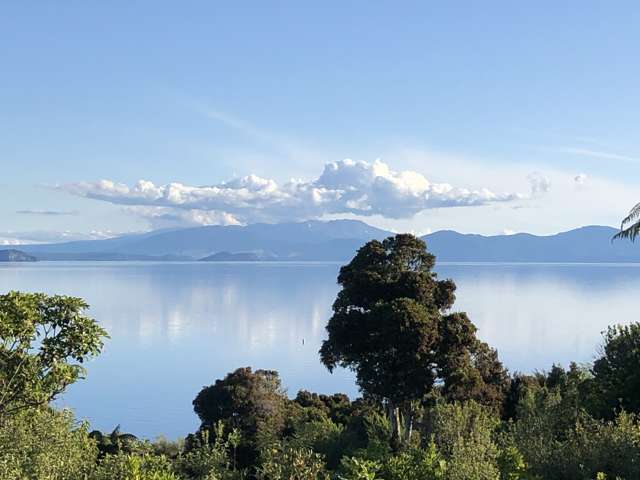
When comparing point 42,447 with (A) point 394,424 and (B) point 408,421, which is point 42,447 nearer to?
(A) point 394,424

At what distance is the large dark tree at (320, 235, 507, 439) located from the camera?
26.0 meters

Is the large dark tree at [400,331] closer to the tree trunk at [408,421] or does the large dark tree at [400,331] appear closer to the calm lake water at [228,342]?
the tree trunk at [408,421]

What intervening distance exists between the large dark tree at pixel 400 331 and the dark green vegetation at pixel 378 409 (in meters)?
0.06

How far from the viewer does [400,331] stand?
25.7 metres

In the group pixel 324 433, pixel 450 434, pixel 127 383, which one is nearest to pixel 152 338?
pixel 127 383

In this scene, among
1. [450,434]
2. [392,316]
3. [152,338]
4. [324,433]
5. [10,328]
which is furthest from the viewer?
[152,338]

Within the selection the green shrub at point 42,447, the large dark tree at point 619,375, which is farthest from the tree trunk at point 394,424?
the green shrub at point 42,447

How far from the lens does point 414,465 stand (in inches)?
605

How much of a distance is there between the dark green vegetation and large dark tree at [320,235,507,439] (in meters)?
0.06

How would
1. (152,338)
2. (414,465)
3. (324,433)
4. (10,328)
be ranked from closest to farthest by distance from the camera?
(10,328) < (414,465) < (324,433) < (152,338)

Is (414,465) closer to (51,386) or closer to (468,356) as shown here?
(51,386)

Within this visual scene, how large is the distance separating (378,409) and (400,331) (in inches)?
428

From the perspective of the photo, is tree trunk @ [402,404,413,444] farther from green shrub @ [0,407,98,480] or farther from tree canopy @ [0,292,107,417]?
tree canopy @ [0,292,107,417]

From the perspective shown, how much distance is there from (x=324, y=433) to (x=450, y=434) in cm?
818
